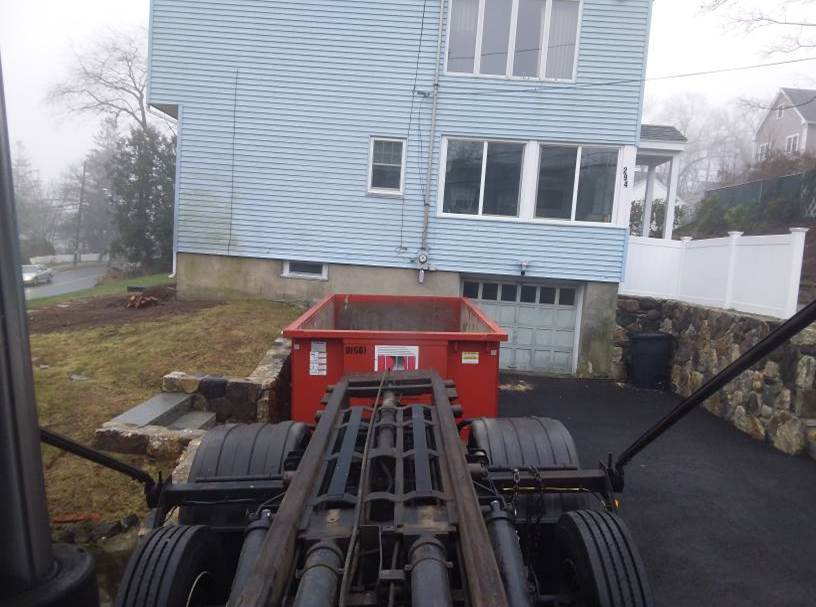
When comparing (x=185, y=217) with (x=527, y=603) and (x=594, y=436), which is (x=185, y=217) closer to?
(x=594, y=436)

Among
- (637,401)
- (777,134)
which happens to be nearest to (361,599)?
(637,401)

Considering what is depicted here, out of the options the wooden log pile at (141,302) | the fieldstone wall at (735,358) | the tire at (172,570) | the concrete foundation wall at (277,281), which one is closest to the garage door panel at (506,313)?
the concrete foundation wall at (277,281)

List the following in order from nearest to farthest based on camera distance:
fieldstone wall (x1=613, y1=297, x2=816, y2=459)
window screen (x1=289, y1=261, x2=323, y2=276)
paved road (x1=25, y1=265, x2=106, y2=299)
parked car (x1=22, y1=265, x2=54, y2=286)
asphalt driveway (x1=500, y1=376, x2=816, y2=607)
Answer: asphalt driveway (x1=500, y1=376, x2=816, y2=607) < fieldstone wall (x1=613, y1=297, x2=816, y2=459) < window screen (x1=289, y1=261, x2=323, y2=276) < paved road (x1=25, y1=265, x2=106, y2=299) < parked car (x1=22, y1=265, x2=54, y2=286)

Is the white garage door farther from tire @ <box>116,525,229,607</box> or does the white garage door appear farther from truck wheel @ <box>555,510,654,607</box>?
tire @ <box>116,525,229,607</box>

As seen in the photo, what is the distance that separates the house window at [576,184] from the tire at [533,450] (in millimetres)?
9162

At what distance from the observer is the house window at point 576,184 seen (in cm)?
1243

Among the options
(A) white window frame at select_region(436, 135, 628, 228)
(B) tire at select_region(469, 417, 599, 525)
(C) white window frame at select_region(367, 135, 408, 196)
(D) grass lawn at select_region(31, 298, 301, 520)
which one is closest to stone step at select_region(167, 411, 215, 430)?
(D) grass lawn at select_region(31, 298, 301, 520)

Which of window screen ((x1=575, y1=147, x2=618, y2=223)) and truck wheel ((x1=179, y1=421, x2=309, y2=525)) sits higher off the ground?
window screen ((x1=575, y1=147, x2=618, y2=223))

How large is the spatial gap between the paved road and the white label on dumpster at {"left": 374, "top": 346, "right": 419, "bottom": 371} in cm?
2068

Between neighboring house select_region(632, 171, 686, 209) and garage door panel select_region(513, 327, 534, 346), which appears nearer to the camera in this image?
garage door panel select_region(513, 327, 534, 346)

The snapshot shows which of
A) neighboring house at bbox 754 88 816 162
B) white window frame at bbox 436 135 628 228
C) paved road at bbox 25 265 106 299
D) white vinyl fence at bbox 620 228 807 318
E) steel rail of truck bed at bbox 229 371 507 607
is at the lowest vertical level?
paved road at bbox 25 265 106 299

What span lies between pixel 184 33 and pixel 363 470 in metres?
12.3

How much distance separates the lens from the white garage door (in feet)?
42.6

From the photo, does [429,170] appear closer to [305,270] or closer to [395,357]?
[305,270]
